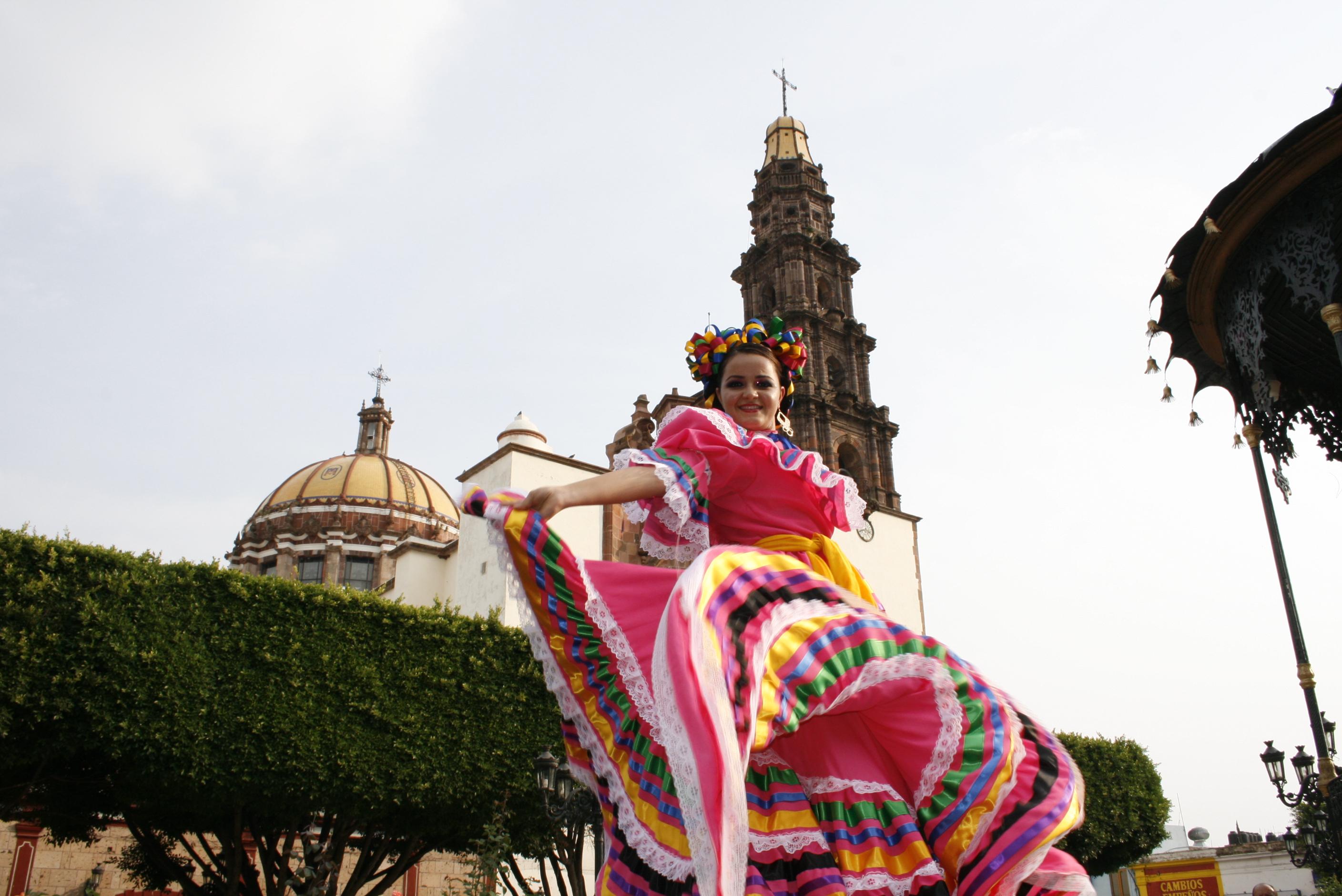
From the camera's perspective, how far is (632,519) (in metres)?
3.51

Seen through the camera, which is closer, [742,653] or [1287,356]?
[742,653]

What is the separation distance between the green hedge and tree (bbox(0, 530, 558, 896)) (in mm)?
19

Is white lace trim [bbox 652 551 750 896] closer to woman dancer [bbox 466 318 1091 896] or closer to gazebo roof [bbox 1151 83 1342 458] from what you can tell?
woman dancer [bbox 466 318 1091 896]

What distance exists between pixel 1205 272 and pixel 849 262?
80.6 ft

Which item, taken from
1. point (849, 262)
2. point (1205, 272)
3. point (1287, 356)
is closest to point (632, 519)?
point (1205, 272)

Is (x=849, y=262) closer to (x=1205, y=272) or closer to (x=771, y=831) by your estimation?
(x=1205, y=272)

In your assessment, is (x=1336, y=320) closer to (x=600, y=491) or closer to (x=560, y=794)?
(x=600, y=491)

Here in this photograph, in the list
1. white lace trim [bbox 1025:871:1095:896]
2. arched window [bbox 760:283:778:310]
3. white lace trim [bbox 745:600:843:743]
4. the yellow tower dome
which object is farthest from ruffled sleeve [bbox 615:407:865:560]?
the yellow tower dome

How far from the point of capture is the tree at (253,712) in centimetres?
994

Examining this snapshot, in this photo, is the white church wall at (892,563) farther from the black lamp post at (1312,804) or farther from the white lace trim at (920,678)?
the white lace trim at (920,678)

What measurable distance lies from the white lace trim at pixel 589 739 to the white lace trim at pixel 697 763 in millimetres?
116

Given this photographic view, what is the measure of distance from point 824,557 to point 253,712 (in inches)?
358

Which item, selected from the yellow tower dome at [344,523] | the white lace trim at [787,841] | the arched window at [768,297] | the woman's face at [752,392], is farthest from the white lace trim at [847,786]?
the yellow tower dome at [344,523]

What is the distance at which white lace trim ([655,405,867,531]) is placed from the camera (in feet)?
11.2
